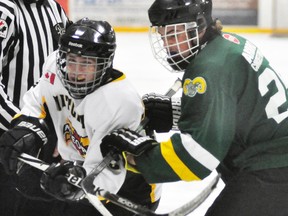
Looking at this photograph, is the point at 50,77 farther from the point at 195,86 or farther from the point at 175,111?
the point at 195,86

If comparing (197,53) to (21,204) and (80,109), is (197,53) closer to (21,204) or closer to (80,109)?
(80,109)

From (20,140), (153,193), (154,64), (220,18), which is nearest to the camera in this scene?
(20,140)

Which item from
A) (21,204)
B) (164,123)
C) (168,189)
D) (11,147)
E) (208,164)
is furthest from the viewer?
(168,189)

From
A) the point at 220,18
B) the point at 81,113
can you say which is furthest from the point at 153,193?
the point at 220,18

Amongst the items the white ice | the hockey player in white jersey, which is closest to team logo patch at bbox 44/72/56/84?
the hockey player in white jersey

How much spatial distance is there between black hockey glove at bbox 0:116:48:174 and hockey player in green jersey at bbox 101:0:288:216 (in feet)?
1.10

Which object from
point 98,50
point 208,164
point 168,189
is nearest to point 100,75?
point 98,50

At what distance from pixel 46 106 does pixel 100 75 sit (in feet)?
0.99

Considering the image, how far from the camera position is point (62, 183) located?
225cm

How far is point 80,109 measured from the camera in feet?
8.14

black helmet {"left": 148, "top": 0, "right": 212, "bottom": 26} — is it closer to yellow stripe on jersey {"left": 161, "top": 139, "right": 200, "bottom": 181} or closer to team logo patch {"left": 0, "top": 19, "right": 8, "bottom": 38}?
yellow stripe on jersey {"left": 161, "top": 139, "right": 200, "bottom": 181}

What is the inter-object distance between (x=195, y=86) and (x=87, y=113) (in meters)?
0.40

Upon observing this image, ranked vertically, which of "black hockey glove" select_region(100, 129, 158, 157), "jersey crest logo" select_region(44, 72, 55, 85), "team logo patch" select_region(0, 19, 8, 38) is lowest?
"black hockey glove" select_region(100, 129, 158, 157)

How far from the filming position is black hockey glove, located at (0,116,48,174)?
8.20 ft
